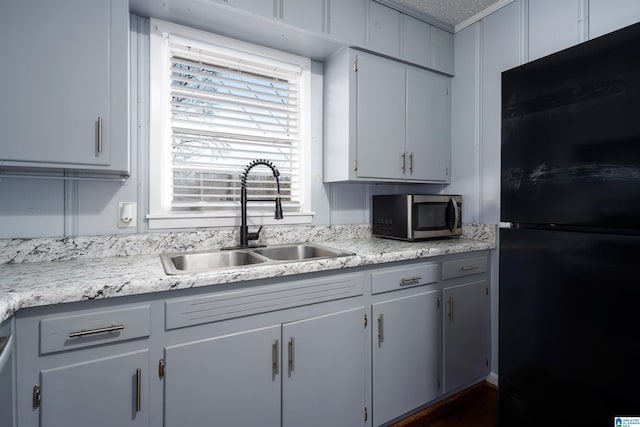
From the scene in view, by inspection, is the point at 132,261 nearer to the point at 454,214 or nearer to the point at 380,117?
the point at 380,117

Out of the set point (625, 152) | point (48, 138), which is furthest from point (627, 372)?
point (48, 138)

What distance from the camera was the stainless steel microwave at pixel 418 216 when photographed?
1.96 metres

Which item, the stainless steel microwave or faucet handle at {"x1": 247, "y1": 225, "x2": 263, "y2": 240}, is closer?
faucet handle at {"x1": 247, "y1": 225, "x2": 263, "y2": 240}

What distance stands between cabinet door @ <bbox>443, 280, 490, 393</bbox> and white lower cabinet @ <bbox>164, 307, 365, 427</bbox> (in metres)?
0.64

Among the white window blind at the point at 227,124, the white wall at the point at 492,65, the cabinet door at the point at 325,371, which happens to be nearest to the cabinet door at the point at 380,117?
the white window blind at the point at 227,124

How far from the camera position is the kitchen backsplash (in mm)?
1373

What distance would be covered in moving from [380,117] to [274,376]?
1599 millimetres

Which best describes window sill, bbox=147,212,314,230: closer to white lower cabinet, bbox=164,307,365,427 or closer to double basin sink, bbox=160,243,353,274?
double basin sink, bbox=160,243,353,274

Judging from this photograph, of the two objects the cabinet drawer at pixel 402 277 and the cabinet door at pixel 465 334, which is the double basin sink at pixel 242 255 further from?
the cabinet door at pixel 465 334

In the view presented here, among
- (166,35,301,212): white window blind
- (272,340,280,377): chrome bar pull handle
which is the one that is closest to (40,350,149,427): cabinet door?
(272,340,280,377): chrome bar pull handle

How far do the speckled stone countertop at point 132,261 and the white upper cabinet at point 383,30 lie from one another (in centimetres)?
122

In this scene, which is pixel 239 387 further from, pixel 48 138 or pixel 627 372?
pixel 627 372

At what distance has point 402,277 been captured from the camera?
5.48 feet

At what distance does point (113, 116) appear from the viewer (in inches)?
51.1
